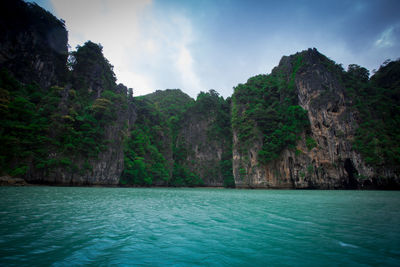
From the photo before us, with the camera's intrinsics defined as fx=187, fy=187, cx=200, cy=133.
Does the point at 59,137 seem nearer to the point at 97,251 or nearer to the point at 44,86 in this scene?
the point at 44,86

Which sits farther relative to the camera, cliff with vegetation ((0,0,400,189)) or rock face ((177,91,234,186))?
rock face ((177,91,234,186))

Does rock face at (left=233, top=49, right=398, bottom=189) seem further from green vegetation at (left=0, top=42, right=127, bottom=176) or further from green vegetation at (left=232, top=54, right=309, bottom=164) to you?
green vegetation at (left=0, top=42, right=127, bottom=176)

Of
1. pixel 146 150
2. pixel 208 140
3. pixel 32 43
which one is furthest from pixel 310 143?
pixel 32 43

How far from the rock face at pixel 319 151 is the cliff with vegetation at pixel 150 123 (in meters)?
0.16

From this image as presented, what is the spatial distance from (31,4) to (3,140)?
28252mm

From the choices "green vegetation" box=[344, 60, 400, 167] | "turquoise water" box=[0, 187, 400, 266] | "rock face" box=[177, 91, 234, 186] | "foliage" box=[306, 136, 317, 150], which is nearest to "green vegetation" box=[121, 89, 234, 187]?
"rock face" box=[177, 91, 234, 186]

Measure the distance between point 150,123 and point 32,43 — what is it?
2585 centimetres

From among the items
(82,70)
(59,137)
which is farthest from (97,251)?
(82,70)

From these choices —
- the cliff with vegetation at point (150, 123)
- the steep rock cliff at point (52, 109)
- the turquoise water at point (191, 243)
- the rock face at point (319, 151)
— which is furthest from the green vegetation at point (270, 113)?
the turquoise water at point (191, 243)

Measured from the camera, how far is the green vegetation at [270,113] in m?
34.6

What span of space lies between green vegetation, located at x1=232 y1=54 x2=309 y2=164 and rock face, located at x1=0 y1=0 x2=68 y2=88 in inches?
1456

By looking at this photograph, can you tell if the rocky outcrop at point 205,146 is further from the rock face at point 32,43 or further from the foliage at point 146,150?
the rock face at point 32,43

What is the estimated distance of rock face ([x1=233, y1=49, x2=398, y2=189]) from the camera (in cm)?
3084

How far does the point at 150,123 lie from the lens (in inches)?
1886
